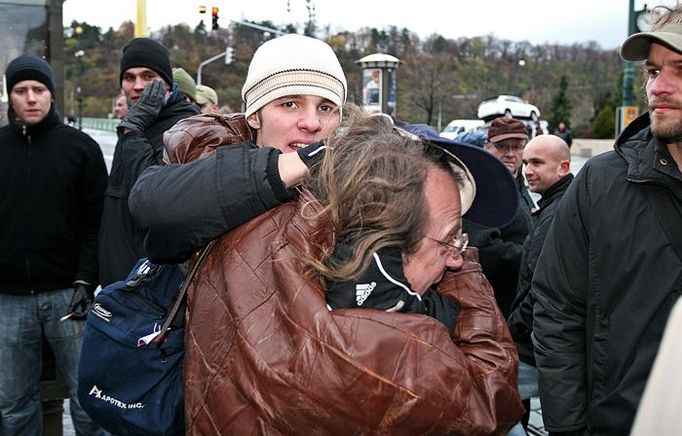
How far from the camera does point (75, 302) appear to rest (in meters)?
4.00

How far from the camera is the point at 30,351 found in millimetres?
4066

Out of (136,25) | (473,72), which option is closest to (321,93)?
(136,25)

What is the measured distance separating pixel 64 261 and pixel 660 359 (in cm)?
367

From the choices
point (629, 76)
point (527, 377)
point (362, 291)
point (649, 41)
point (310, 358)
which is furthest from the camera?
point (629, 76)

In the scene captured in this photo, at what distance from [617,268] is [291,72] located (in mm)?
1108

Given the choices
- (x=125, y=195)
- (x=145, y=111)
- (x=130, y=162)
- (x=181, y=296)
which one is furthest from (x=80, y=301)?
(x=181, y=296)

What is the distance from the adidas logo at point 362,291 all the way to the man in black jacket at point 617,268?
Answer: 1.07m

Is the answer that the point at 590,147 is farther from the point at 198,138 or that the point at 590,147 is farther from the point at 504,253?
the point at 198,138

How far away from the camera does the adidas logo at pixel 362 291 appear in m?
1.55

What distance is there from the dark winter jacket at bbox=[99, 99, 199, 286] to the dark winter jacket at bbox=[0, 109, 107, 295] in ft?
1.43

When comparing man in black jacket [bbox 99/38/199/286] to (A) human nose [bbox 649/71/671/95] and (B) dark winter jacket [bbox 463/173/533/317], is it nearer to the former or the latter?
(B) dark winter jacket [bbox 463/173/533/317]

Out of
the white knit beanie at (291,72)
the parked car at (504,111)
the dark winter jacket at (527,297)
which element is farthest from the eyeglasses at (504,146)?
the white knit beanie at (291,72)

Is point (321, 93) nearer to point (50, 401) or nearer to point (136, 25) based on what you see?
point (50, 401)

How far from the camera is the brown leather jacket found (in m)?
1.44
